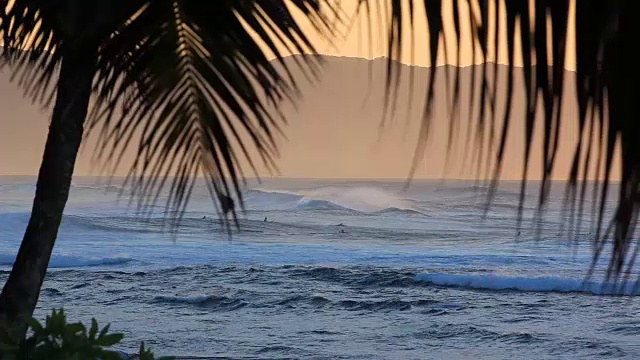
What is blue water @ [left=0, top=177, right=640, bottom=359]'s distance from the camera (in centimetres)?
1225

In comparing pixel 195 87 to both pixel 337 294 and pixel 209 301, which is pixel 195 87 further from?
pixel 337 294

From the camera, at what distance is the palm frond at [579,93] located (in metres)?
0.73

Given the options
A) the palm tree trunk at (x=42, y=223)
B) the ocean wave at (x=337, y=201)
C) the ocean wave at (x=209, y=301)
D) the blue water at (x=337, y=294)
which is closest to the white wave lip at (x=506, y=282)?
the blue water at (x=337, y=294)

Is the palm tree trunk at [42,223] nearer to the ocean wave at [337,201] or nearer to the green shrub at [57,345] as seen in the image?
the green shrub at [57,345]

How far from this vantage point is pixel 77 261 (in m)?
24.1

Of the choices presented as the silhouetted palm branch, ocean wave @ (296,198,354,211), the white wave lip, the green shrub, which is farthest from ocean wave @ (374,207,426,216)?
the silhouetted palm branch

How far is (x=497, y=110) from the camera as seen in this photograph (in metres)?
0.77

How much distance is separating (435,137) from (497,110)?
6 centimetres

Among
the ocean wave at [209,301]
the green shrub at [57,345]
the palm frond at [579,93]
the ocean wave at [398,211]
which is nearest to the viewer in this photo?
the palm frond at [579,93]

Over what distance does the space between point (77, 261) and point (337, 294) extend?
9.42 meters

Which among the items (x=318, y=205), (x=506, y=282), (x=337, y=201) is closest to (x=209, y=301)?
(x=506, y=282)

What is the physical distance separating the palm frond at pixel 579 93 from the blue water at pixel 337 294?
55 millimetres

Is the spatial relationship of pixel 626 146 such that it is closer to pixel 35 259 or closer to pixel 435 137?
pixel 435 137

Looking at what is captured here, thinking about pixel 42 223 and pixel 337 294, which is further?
pixel 337 294
